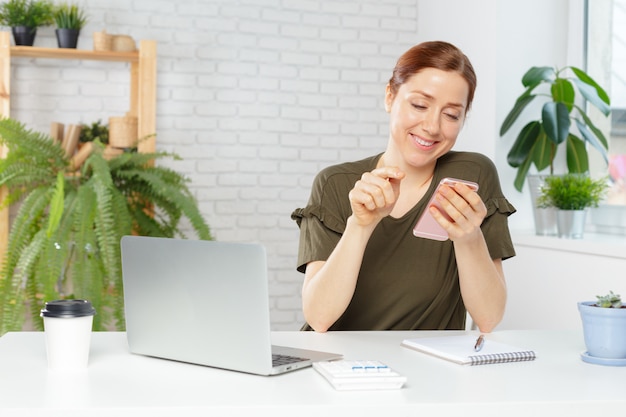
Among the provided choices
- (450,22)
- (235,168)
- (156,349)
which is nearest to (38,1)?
(235,168)

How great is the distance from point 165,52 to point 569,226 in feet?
7.05

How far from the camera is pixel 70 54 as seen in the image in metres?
3.66

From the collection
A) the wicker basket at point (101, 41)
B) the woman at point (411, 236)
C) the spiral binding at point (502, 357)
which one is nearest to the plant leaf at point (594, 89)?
the woman at point (411, 236)

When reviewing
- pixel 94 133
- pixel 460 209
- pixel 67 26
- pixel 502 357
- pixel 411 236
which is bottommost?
pixel 502 357

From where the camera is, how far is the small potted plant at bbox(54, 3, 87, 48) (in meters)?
3.64

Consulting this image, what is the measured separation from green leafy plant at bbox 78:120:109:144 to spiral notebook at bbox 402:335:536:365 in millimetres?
2618

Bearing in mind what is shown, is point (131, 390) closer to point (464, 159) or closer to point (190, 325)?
point (190, 325)

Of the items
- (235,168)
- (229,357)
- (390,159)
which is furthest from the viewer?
(235,168)

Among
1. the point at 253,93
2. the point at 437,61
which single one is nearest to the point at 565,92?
the point at 437,61

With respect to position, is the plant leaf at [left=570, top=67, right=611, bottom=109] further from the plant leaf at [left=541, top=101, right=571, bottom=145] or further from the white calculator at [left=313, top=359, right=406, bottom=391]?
the white calculator at [left=313, top=359, right=406, bottom=391]

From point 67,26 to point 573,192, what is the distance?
2.36m

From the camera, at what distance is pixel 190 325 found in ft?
4.17

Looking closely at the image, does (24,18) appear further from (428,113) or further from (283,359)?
(283,359)

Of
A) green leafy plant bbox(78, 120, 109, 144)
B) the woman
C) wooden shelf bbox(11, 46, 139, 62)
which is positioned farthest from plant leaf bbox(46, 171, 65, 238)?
the woman
